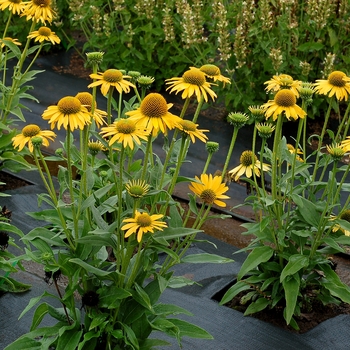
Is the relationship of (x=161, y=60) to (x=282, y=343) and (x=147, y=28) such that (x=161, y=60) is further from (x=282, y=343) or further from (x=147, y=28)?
(x=282, y=343)

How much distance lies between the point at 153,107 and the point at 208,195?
415mm

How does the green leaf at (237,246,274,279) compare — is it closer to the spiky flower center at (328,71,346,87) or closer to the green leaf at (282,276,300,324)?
the green leaf at (282,276,300,324)

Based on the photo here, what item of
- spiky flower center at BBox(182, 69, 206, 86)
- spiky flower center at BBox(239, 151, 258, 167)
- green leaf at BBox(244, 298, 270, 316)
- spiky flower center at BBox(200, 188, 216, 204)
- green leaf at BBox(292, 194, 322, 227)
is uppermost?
spiky flower center at BBox(182, 69, 206, 86)

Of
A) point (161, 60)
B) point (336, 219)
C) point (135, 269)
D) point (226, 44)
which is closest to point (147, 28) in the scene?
point (161, 60)

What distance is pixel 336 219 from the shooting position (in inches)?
105

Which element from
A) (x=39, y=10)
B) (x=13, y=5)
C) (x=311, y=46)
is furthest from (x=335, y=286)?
(x=311, y=46)

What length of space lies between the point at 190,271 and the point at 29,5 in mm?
1496

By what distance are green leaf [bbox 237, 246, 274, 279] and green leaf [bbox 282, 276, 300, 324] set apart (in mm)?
125

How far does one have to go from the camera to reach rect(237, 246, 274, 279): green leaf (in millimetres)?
2777

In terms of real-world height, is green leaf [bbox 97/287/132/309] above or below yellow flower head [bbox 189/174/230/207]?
below

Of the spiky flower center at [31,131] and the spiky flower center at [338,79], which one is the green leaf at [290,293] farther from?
the spiky flower center at [31,131]

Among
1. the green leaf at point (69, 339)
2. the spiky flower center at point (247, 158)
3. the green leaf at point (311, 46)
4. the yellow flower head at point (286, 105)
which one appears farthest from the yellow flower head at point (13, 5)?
the green leaf at point (311, 46)

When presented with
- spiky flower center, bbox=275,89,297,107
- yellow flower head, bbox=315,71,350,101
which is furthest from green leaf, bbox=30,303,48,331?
yellow flower head, bbox=315,71,350,101

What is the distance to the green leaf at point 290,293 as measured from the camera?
2.65 meters
